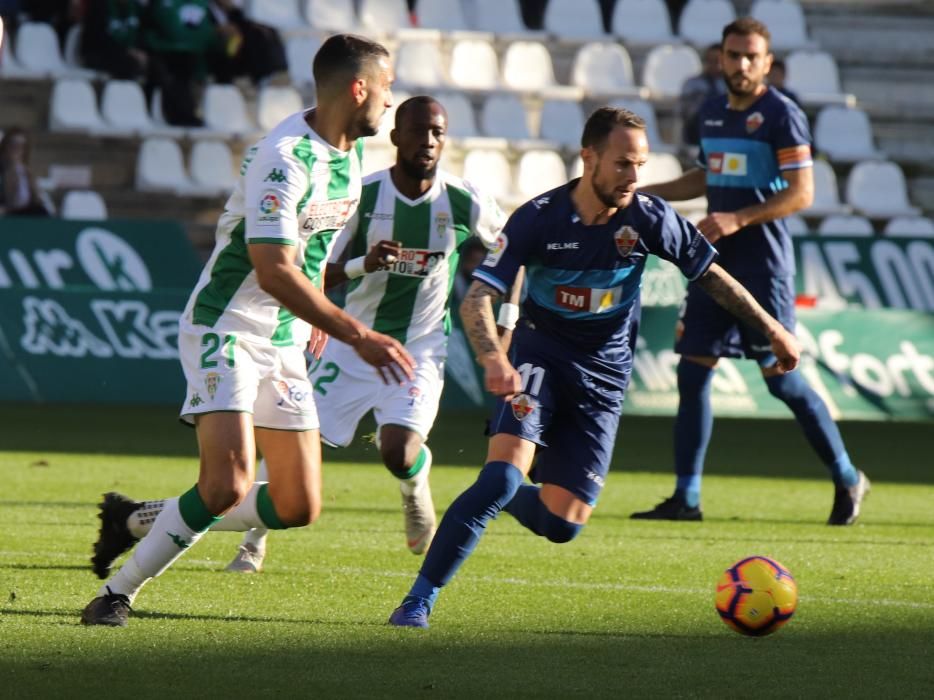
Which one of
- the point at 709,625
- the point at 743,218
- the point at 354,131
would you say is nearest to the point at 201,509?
the point at 354,131

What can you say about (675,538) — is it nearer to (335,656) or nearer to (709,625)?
(709,625)

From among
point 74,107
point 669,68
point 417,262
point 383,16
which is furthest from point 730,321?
point 383,16

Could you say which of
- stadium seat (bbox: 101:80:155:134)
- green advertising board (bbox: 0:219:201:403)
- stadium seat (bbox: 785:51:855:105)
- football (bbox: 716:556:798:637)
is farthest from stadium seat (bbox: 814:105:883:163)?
football (bbox: 716:556:798:637)

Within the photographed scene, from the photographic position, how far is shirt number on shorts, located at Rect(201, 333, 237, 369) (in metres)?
5.70

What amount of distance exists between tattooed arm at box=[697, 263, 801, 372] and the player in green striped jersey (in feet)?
4.09

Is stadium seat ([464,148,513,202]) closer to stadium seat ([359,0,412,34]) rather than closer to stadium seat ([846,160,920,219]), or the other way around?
stadium seat ([359,0,412,34])

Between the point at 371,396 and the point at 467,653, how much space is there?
2.56 metres

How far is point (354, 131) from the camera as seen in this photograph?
574cm

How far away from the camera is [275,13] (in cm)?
2000

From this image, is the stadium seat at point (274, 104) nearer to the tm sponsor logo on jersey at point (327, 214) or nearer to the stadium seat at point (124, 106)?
the stadium seat at point (124, 106)

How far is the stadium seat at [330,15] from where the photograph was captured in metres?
20.1

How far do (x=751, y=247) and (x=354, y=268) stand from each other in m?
2.51

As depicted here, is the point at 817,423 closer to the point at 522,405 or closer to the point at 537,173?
the point at 522,405

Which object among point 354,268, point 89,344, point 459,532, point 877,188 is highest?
point 354,268
